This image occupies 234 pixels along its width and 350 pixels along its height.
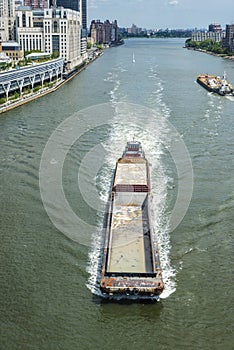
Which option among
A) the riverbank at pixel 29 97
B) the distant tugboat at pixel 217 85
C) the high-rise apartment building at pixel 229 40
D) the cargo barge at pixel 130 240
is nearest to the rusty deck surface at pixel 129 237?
the cargo barge at pixel 130 240

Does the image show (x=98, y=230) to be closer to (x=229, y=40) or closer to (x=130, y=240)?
(x=130, y=240)

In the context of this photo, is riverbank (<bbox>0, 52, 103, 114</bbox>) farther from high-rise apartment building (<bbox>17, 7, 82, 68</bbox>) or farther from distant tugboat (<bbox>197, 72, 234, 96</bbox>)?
distant tugboat (<bbox>197, 72, 234, 96</bbox>)

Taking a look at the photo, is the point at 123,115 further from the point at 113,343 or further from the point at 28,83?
the point at 113,343

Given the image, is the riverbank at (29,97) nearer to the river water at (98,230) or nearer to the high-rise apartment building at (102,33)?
the river water at (98,230)

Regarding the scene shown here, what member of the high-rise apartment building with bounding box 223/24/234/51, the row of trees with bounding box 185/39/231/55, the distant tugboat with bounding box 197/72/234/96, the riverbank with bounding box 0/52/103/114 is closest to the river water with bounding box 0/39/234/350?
the riverbank with bounding box 0/52/103/114

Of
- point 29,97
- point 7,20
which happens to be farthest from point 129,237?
point 7,20

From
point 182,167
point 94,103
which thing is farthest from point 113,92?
point 182,167
